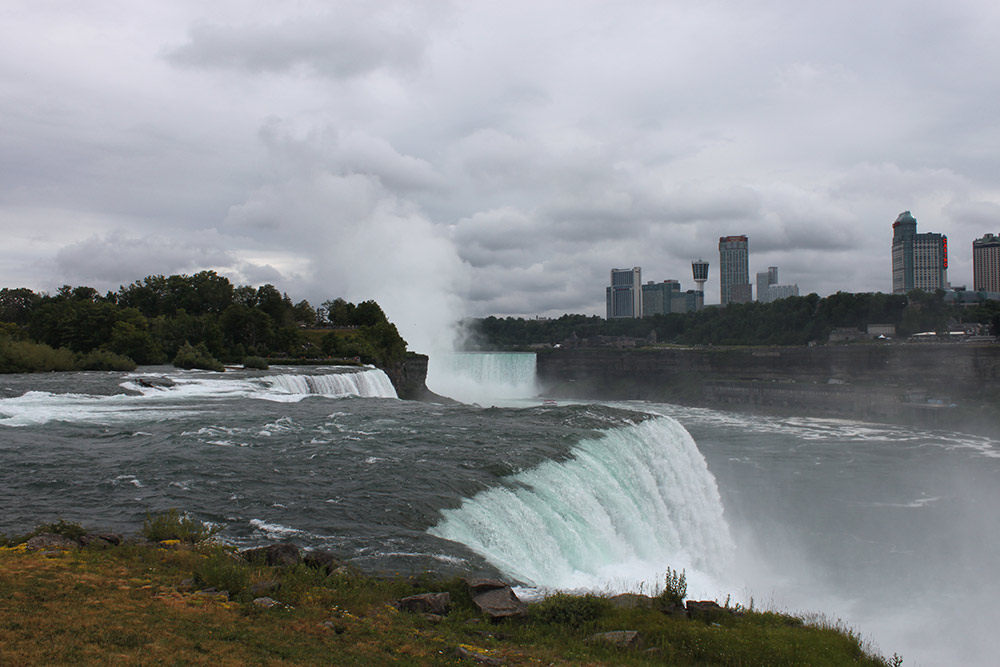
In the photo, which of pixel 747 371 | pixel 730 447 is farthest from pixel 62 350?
pixel 747 371

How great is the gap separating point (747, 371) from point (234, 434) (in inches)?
2746

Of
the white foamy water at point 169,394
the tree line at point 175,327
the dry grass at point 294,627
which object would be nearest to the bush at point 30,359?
the tree line at point 175,327

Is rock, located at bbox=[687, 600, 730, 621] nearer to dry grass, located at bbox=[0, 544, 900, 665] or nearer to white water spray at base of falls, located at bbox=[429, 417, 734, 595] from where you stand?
dry grass, located at bbox=[0, 544, 900, 665]

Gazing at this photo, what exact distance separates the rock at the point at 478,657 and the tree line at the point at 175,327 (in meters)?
40.1

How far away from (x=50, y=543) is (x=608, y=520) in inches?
421

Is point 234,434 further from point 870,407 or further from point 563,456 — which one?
point 870,407

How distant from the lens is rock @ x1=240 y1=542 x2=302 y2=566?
8.88 m

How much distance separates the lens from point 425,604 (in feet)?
25.9

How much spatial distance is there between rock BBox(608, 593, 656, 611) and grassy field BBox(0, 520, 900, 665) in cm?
17

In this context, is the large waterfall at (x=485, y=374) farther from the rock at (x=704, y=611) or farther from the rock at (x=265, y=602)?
the rock at (x=265, y=602)

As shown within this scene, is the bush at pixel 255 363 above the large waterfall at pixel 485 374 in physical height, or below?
above

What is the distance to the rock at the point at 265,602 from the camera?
7190 mm

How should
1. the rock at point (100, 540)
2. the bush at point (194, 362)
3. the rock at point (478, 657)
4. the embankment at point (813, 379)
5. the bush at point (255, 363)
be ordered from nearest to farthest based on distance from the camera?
1. the rock at point (478, 657)
2. the rock at point (100, 540)
3. the bush at point (194, 362)
4. the bush at point (255, 363)
5. the embankment at point (813, 379)

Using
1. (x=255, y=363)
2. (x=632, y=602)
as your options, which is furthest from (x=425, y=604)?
(x=255, y=363)
